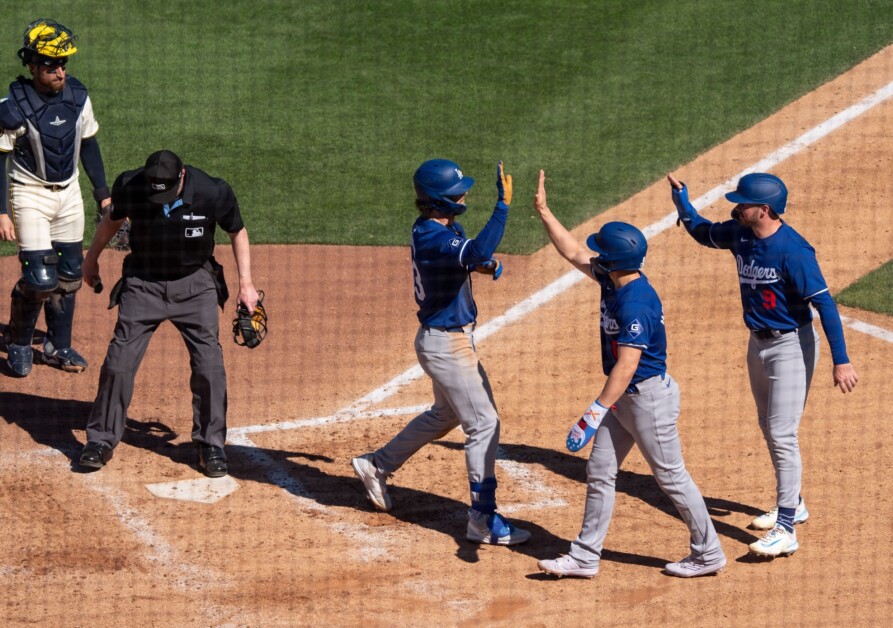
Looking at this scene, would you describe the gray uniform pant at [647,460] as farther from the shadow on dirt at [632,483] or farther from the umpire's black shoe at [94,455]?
the umpire's black shoe at [94,455]

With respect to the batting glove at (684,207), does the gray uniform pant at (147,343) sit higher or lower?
lower

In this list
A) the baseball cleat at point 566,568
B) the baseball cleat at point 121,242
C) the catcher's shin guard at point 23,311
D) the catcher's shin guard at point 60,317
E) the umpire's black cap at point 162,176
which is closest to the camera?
the baseball cleat at point 566,568

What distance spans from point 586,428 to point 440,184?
1280mm

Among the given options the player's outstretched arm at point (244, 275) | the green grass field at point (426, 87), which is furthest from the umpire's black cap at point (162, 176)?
the green grass field at point (426, 87)

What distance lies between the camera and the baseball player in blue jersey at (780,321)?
5.59 m

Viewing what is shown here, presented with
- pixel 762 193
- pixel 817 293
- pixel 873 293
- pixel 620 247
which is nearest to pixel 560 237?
pixel 620 247

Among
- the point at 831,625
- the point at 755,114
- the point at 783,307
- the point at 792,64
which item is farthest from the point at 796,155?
the point at 831,625

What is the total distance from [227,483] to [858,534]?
3109 millimetres

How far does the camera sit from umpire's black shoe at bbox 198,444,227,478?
6.48 metres

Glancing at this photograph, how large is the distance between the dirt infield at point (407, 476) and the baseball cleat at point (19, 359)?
2.7 inches

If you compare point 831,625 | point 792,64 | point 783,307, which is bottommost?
point 831,625

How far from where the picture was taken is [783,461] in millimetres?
5754

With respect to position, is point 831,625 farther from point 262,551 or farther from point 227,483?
point 227,483

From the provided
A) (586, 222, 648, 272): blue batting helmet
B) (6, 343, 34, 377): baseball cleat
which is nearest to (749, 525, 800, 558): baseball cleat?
(586, 222, 648, 272): blue batting helmet
